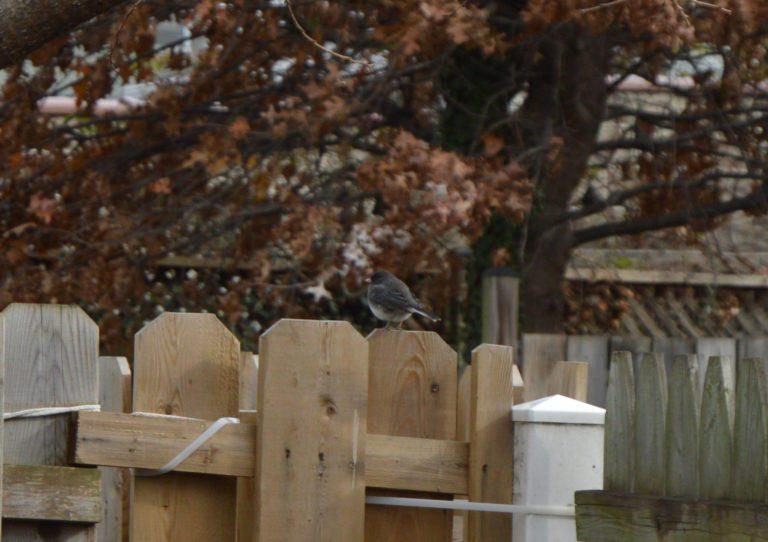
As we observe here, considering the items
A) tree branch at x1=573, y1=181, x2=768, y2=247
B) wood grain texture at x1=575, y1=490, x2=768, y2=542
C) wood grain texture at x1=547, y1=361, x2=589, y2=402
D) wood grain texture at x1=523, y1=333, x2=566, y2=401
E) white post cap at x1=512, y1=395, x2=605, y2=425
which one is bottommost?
wood grain texture at x1=575, y1=490, x2=768, y2=542

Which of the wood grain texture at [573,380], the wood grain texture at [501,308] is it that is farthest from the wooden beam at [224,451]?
the wood grain texture at [501,308]

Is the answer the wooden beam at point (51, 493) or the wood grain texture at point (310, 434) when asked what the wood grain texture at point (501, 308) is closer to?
the wood grain texture at point (310, 434)

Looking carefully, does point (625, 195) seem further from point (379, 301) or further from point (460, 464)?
point (460, 464)

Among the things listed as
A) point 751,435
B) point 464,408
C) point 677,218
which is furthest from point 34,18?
point 677,218

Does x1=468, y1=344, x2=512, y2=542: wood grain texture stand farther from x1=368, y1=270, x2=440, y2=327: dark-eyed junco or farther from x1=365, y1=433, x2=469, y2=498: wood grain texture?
x1=368, y1=270, x2=440, y2=327: dark-eyed junco

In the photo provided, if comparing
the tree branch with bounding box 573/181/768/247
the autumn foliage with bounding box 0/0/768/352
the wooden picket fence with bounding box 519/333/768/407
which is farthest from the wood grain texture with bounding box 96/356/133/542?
the tree branch with bounding box 573/181/768/247

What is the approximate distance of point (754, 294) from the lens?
9.05m

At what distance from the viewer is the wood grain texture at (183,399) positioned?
7.90 ft

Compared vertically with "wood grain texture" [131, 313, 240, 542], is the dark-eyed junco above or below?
above

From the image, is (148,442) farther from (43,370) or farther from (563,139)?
(563,139)

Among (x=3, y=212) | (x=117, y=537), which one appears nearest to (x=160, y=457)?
(x=117, y=537)

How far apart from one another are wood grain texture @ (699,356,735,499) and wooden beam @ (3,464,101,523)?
124 cm

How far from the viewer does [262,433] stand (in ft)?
7.79

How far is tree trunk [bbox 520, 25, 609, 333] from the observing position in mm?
6645
